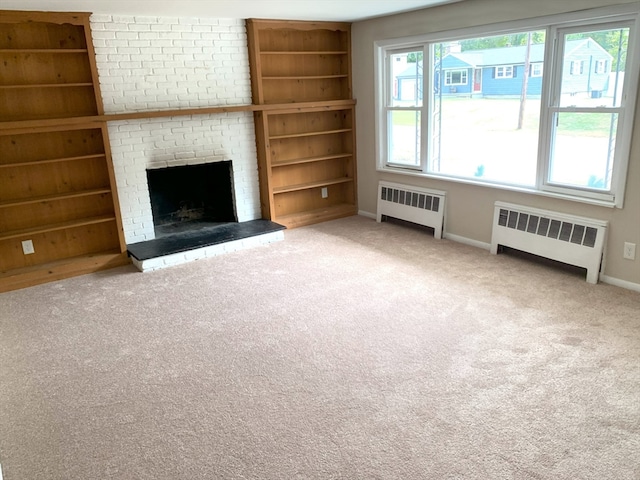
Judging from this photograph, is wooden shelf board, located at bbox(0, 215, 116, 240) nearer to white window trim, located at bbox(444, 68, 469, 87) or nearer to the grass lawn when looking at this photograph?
the grass lawn

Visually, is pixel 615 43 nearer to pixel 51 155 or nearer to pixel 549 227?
pixel 549 227

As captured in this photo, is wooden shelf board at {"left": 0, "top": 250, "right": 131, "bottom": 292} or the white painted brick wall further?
the white painted brick wall

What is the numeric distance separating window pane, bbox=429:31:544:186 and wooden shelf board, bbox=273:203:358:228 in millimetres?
1446

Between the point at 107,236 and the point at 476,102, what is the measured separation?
4079 millimetres

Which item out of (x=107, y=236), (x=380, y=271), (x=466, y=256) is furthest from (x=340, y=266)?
(x=107, y=236)

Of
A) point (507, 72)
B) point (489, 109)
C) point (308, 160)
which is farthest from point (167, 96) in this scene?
point (507, 72)

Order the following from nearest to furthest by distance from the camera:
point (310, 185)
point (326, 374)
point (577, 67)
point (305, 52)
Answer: point (326, 374)
point (577, 67)
point (305, 52)
point (310, 185)

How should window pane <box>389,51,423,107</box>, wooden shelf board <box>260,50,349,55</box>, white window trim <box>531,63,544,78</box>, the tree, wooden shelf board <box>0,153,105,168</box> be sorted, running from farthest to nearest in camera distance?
wooden shelf board <box>260,50,349,55</box> → window pane <box>389,51,423,107</box> → wooden shelf board <box>0,153,105,168</box> → white window trim <box>531,63,544,78</box> → the tree

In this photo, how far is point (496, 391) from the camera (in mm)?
2742

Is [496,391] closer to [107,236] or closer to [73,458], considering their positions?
[73,458]

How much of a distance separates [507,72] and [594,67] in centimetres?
87

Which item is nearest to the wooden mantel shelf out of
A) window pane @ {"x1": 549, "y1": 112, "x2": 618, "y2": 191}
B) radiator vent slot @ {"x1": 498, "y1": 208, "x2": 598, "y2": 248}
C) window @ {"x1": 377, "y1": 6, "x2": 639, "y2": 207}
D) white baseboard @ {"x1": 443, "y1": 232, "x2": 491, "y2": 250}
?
window @ {"x1": 377, "y1": 6, "x2": 639, "y2": 207}

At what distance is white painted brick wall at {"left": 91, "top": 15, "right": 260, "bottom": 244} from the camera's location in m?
4.96

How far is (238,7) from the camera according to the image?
4.66m
